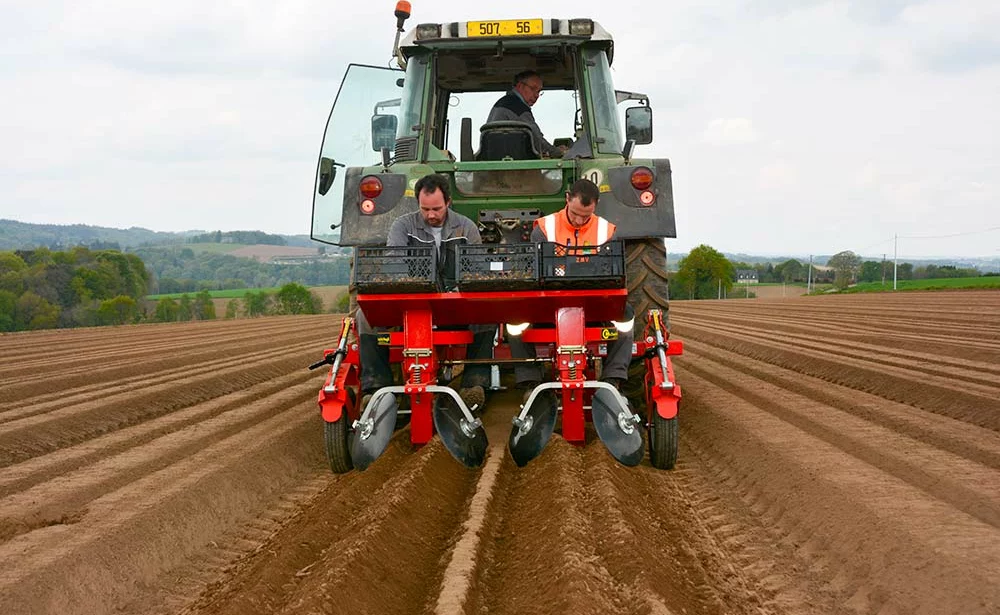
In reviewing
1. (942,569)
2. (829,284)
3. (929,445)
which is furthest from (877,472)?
(829,284)

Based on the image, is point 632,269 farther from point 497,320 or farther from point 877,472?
point 877,472

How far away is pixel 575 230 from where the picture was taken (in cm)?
506

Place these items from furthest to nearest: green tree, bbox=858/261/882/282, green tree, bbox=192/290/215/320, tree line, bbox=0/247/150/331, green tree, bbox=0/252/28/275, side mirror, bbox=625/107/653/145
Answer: green tree, bbox=858/261/882/282 → green tree, bbox=192/290/215/320 → green tree, bbox=0/252/28/275 → tree line, bbox=0/247/150/331 → side mirror, bbox=625/107/653/145

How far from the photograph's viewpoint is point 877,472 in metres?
4.43

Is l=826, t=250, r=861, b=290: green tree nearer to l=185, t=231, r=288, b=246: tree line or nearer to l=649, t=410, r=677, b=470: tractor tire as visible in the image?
l=185, t=231, r=288, b=246: tree line

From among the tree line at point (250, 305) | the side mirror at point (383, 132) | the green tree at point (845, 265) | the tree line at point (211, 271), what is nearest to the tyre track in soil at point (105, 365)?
the side mirror at point (383, 132)

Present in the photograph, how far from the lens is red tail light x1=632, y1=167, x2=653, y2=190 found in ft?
18.3

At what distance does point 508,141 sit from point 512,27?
2.59 ft

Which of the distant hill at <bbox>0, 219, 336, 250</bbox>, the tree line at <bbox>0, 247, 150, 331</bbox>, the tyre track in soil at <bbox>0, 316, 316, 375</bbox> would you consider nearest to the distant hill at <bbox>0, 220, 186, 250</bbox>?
the distant hill at <bbox>0, 219, 336, 250</bbox>

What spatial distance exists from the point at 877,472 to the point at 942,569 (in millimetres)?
1454

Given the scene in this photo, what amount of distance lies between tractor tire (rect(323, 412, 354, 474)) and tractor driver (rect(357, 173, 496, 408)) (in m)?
0.39

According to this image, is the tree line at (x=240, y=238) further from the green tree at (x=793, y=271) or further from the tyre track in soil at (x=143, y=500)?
the tyre track in soil at (x=143, y=500)

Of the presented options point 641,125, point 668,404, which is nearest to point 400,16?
point 641,125

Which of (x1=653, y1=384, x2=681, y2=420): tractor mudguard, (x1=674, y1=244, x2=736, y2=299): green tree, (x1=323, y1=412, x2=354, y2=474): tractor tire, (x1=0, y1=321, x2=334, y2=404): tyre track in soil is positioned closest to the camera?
(x1=653, y1=384, x2=681, y2=420): tractor mudguard
